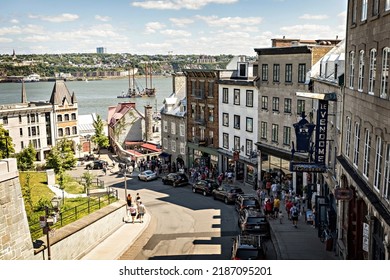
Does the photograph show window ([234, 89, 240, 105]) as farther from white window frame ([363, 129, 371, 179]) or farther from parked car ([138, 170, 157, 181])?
white window frame ([363, 129, 371, 179])

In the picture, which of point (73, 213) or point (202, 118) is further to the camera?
point (202, 118)

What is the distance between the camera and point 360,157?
12508mm

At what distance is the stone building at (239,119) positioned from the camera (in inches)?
1103

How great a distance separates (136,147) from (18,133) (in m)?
13.7

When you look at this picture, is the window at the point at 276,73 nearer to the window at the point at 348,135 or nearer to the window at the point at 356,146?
the window at the point at 348,135

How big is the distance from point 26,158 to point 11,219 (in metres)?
17.3

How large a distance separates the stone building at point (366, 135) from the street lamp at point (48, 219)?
832 cm

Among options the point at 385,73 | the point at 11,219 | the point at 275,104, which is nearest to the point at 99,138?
the point at 275,104

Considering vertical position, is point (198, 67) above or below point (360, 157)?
above

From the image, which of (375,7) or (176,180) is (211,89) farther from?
(375,7)

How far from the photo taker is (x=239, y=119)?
29.3 m

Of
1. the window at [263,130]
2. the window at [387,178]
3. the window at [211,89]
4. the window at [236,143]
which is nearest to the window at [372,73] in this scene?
the window at [387,178]

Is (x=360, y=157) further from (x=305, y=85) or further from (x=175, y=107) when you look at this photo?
(x=175, y=107)
